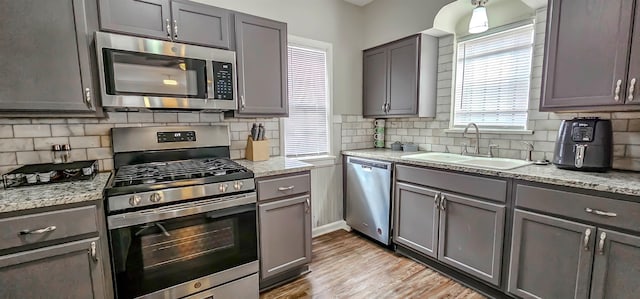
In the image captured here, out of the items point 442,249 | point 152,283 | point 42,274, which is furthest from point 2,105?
point 442,249

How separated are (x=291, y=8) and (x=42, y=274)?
8.82 ft

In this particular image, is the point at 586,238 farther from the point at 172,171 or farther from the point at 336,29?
the point at 336,29

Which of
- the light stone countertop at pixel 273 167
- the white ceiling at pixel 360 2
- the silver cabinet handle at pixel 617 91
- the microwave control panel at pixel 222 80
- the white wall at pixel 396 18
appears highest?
the white ceiling at pixel 360 2

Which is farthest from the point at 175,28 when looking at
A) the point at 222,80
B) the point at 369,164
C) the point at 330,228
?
the point at 330,228

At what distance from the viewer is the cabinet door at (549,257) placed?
5.11ft

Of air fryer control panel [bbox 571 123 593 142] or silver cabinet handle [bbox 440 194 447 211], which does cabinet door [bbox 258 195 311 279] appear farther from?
air fryer control panel [bbox 571 123 593 142]

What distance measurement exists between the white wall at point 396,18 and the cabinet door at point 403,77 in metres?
0.13

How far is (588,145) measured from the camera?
5.77 ft

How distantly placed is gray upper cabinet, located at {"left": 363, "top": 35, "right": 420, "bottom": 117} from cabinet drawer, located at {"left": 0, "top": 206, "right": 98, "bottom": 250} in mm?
2674

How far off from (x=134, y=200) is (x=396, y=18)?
2.87 meters

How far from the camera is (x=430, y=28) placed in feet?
8.56

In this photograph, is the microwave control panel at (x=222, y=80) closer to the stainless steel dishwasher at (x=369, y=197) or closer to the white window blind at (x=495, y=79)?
the stainless steel dishwasher at (x=369, y=197)

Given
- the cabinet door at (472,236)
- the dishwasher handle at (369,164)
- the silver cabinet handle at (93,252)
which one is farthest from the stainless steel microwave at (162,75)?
the cabinet door at (472,236)

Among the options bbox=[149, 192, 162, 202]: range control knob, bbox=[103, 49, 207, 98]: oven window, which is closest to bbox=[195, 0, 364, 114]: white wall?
bbox=[103, 49, 207, 98]: oven window
